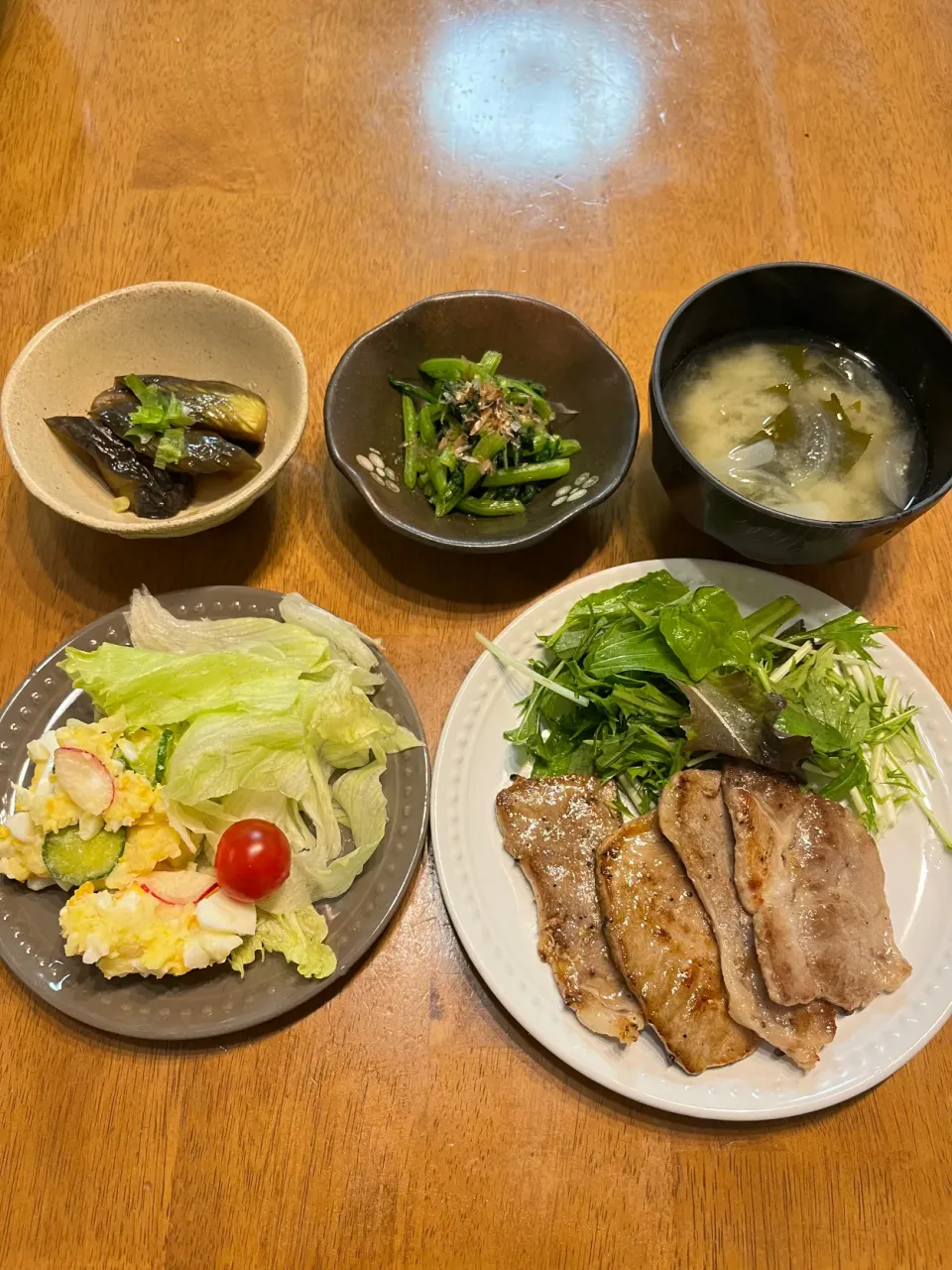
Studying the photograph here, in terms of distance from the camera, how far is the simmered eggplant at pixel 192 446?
2.10 m

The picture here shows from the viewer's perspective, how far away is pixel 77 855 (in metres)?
1.79

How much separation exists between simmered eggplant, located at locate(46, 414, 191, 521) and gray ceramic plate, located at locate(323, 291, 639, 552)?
17.0 inches

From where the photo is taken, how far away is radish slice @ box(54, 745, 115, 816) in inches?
69.7

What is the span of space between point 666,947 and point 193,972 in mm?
1023

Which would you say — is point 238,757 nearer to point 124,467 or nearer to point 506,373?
point 124,467

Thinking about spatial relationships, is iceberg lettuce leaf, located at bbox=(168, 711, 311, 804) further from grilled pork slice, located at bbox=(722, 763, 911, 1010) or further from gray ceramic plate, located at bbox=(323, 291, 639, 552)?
grilled pork slice, located at bbox=(722, 763, 911, 1010)

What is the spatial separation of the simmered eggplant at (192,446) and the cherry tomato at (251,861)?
0.89 m

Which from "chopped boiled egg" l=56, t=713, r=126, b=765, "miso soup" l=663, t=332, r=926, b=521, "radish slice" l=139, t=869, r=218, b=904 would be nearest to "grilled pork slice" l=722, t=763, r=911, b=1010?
"miso soup" l=663, t=332, r=926, b=521

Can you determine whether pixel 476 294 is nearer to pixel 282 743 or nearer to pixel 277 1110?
pixel 282 743

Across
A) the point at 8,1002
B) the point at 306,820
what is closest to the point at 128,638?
the point at 306,820

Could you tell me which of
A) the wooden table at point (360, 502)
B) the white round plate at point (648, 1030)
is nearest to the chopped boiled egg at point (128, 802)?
the wooden table at point (360, 502)

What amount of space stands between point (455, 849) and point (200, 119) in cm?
263

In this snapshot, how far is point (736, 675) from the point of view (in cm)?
192

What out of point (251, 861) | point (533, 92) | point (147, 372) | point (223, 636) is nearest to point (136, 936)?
point (251, 861)
